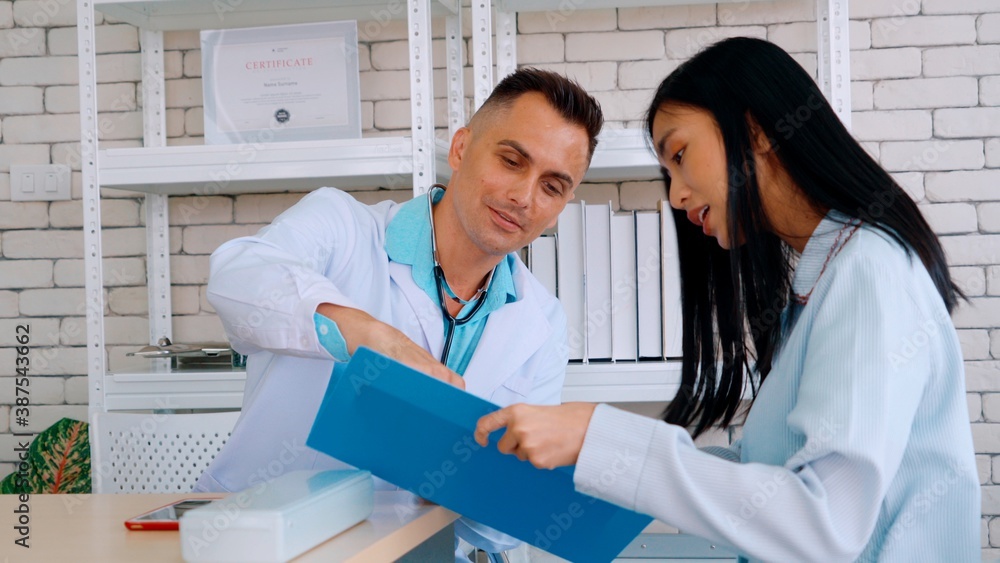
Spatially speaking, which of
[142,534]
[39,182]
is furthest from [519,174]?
[39,182]

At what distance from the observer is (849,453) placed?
2.70 ft

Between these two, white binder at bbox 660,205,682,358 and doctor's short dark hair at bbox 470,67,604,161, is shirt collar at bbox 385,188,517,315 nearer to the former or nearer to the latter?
doctor's short dark hair at bbox 470,67,604,161

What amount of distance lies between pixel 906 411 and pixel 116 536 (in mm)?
820

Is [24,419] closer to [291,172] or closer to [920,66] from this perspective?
[291,172]

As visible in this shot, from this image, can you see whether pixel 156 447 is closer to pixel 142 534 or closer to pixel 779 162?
pixel 142 534

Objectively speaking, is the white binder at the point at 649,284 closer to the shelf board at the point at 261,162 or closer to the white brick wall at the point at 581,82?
the white brick wall at the point at 581,82

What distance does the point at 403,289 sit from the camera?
5.51 ft

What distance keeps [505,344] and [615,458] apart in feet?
2.62

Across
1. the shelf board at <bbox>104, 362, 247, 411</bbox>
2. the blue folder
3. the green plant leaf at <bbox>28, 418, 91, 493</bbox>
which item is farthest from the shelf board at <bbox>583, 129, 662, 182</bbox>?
the green plant leaf at <bbox>28, 418, 91, 493</bbox>

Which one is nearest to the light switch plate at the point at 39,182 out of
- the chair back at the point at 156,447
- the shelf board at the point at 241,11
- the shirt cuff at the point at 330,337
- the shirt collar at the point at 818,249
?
the shelf board at the point at 241,11

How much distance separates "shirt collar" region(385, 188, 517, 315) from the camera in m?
1.70

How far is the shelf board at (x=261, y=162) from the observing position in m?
2.02

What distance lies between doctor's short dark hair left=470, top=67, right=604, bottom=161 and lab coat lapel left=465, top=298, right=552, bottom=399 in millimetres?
334

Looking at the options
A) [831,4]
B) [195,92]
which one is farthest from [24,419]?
[831,4]
